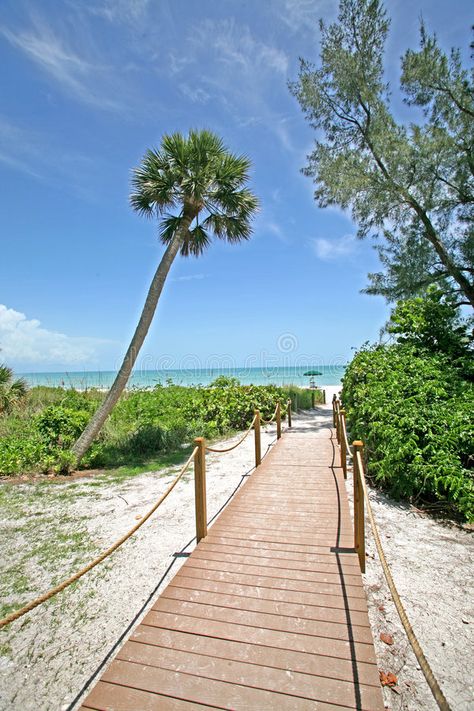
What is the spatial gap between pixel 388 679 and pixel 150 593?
7.47 ft

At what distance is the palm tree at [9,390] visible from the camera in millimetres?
11797

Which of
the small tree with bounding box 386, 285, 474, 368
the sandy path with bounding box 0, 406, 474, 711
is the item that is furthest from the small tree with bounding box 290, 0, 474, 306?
the sandy path with bounding box 0, 406, 474, 711

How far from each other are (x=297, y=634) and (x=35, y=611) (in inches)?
101

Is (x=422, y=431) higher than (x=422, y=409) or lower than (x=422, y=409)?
lower

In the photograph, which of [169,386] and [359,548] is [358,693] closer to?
[359,548]

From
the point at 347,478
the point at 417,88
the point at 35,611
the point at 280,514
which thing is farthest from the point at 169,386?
Answer: the point at 417,88

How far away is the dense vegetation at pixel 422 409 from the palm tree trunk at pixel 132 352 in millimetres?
5188

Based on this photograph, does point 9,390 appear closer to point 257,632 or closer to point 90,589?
point 90,589

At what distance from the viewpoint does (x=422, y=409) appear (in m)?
6.43

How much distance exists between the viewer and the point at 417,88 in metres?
11.9

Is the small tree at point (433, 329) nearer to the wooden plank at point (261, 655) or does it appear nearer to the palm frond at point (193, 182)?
the palm frond at point (193, 182)

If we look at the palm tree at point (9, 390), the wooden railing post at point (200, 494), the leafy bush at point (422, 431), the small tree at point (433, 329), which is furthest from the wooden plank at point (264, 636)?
the palm tree at point (9, 390)

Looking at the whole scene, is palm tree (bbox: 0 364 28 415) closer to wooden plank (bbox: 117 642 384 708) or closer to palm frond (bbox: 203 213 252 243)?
palm frond (bbox: 203 213 252 243)

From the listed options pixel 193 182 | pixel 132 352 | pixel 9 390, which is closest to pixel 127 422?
pixel 132 352
